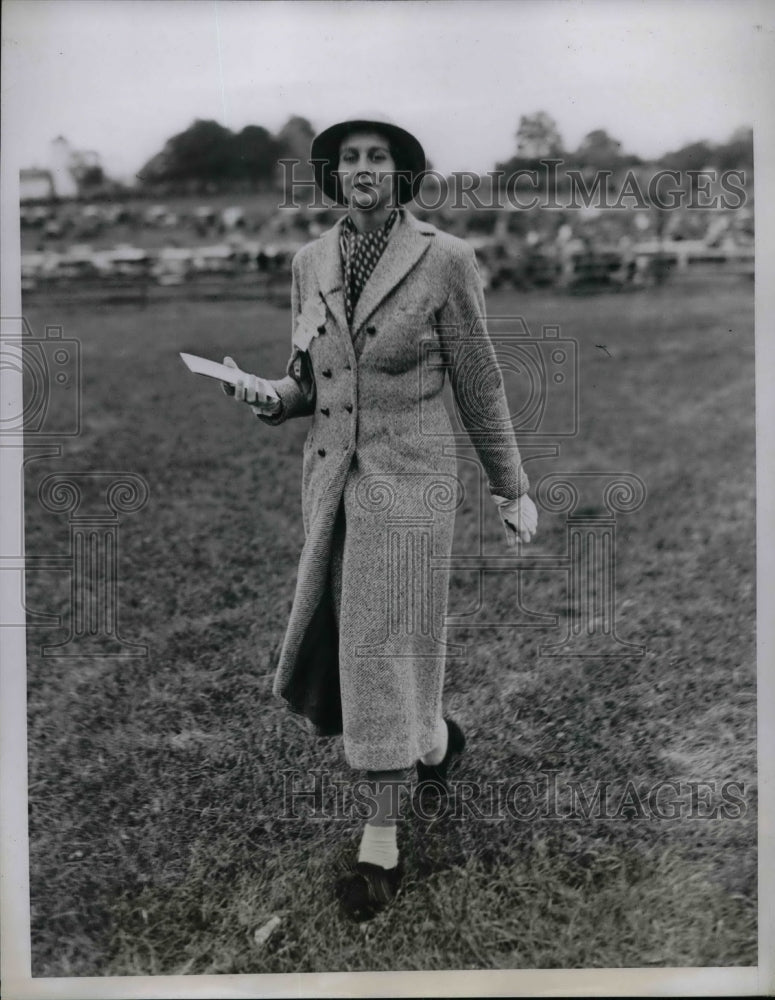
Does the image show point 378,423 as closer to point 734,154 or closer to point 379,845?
point 379,845

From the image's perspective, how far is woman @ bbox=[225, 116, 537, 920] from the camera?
3.08 m

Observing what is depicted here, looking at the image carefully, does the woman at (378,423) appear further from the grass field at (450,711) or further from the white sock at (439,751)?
the grass field at (450,711)

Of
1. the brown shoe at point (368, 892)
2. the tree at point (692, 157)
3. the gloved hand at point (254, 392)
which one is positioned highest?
the tree at point (692, 157)

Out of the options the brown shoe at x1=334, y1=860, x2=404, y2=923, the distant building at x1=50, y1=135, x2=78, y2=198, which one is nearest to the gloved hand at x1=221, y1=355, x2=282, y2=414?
the distant building at x1=50, y1=135, x2=78, y2=198

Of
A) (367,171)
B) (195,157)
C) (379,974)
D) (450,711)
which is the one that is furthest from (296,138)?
(379,974)

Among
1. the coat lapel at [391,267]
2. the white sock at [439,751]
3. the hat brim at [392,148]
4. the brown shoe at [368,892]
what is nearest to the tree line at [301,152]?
the hat brim at [392,148]

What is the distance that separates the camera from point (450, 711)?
373 centimetres

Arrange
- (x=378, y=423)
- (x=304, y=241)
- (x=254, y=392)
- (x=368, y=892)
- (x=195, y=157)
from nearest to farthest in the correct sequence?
(x=254, y=392) < (x=378, y=423) < (x=368, y=892) < (x=195, y=157) < (x=304, y=241)

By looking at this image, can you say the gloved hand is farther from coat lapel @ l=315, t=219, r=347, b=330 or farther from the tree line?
the tree line

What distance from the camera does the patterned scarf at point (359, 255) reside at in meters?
3.10

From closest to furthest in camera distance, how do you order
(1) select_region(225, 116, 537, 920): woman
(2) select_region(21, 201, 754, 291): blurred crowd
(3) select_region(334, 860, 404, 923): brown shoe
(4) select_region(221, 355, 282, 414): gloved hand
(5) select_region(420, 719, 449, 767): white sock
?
1. (4) select_region(221, 355, 282, 414): gloved hand
2. (1) select_region(225, 116, 537, 920): woman
3. (3) select_region(334, 860, 404, 923): brown shoe
4. (5) select_region(420, 719, 449, 767): white sock
5. (2) select_region(21, 201, 754, 291): blurred crowd

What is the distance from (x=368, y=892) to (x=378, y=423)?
55.3 inches

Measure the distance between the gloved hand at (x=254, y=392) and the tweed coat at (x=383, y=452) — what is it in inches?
2.6

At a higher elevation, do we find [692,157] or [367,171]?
[692,157]
